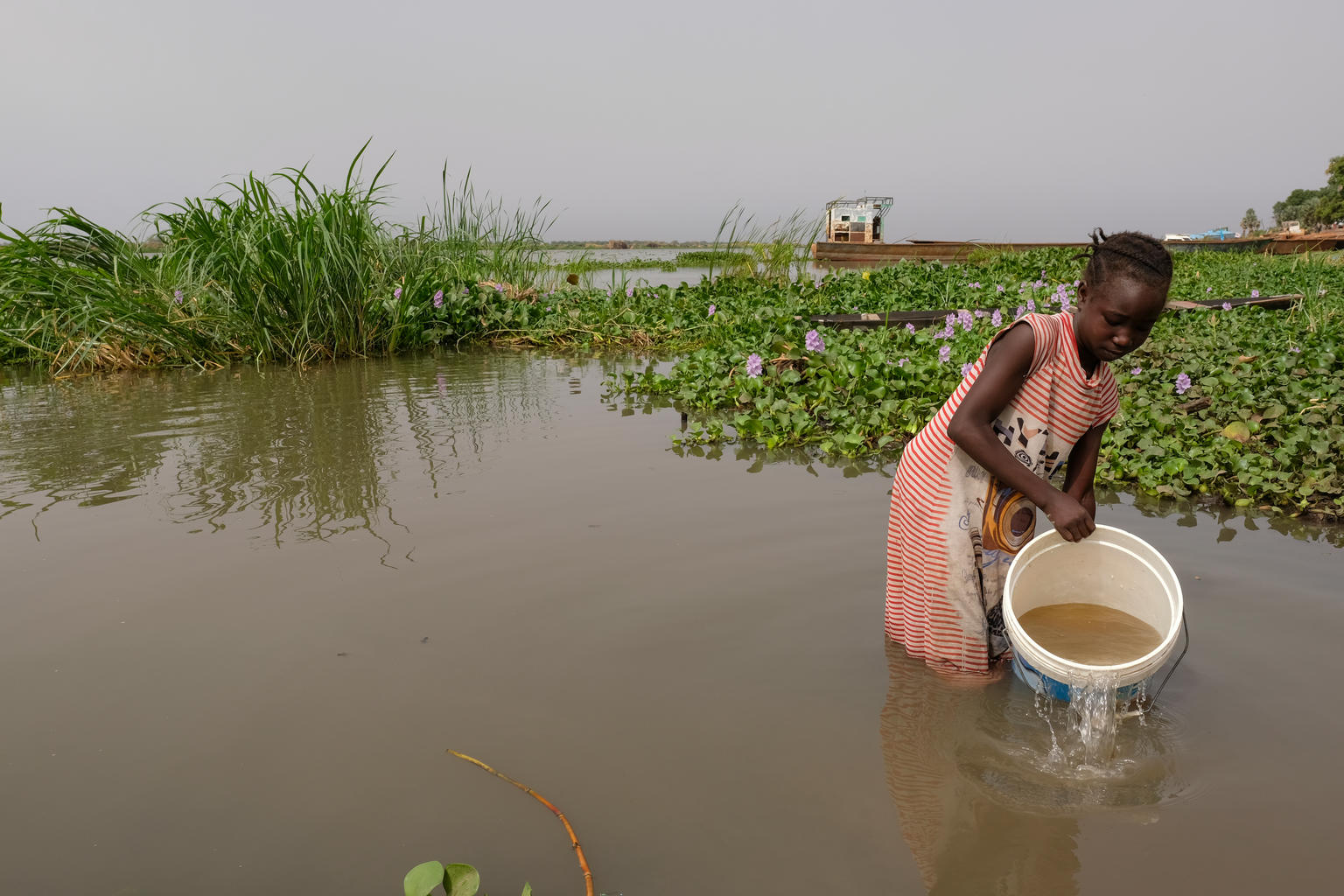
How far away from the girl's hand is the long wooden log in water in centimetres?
477

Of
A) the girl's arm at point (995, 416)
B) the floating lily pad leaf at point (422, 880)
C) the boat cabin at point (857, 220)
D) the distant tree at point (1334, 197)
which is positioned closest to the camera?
the floating lily pad leaf at point (422, 880)

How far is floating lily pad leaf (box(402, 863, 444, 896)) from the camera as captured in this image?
55.5 inches

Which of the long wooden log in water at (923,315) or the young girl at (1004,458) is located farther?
the long wooden log in water at (923,315)

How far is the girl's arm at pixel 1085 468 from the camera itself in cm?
221

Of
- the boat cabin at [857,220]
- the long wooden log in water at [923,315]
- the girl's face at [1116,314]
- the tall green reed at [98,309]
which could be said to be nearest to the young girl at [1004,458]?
the girl's face at [1116,314]

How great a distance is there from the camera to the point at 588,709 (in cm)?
209

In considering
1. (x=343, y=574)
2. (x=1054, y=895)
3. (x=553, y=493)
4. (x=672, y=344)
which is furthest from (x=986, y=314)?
(x=1054, y=895)

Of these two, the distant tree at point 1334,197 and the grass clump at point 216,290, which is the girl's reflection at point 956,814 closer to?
the grass clump at point 216,290

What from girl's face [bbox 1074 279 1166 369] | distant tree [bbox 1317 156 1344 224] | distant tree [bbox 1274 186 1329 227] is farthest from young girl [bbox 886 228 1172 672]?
distant tree [bbox 1274 186 1329 227]

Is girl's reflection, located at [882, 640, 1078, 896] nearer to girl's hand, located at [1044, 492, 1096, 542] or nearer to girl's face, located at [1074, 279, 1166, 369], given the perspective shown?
girl's hand, located at [1044, 492, 1096, 542]

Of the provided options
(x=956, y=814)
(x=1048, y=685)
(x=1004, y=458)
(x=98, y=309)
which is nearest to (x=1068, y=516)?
(x=1004, y=458)

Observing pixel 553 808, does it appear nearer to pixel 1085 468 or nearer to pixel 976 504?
pixel 976 504

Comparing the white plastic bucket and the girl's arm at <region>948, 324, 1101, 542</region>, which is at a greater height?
the girl's arm at <region>948, 324, 1101, 542</region>

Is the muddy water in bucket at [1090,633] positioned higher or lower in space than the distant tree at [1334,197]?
lower
